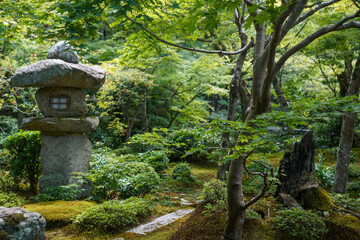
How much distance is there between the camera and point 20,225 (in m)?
3.38

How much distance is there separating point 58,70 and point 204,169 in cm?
642

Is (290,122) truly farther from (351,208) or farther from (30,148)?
(30,148)

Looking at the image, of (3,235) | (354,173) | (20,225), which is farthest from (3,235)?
(354,173)

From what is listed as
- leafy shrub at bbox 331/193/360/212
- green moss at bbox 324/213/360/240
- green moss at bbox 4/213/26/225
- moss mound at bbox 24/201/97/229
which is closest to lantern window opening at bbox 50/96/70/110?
moss mound at bbox 24/201/97/229

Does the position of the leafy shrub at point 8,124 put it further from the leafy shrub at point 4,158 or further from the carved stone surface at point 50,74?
the carved stone surface at point 50,74

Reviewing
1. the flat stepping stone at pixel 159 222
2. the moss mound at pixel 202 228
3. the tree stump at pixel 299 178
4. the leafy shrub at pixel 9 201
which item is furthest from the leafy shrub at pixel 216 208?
the leafy shrub at pixel 9 201

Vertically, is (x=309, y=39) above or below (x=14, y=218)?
above

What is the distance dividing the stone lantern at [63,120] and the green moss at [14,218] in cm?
297

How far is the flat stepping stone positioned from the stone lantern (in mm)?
2590

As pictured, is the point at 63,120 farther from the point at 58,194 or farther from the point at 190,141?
the point at 190,141

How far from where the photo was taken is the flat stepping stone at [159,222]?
14.2 ft

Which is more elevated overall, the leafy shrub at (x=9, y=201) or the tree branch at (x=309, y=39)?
the tree branch at (x=309, y=39)

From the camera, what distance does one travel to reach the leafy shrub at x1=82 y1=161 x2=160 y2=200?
199 inches

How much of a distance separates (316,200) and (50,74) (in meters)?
6.23
